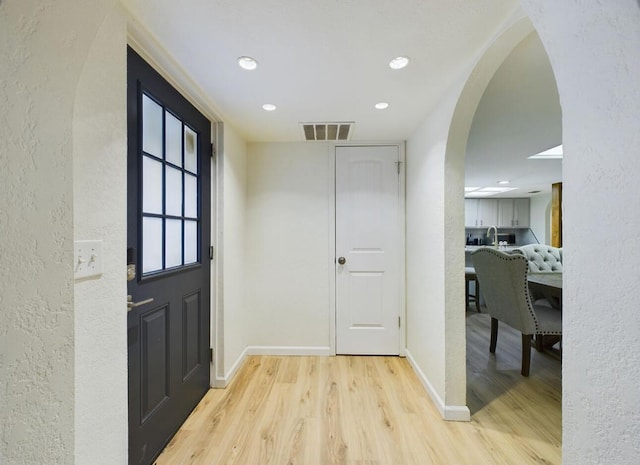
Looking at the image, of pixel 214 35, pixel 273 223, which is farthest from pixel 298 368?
pixel 214 35

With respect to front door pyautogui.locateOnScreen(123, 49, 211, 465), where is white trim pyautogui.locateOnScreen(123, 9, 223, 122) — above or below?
above

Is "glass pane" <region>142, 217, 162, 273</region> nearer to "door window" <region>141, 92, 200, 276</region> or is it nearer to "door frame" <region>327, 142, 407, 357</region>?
"door window" <region>141, 92, 200, 276</region>

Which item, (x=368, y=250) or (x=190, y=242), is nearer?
(x=190, y=242)

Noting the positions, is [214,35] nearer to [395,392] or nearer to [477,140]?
[395,392]

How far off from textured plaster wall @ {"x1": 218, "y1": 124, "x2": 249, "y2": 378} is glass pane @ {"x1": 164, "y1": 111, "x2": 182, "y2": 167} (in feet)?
1.55

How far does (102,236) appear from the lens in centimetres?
102

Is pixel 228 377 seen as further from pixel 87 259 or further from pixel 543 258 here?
pixel 543 258

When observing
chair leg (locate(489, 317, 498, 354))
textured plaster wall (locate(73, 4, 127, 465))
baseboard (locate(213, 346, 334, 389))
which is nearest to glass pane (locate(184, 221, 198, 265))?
textured plaster wall (locate(73, 4, 127, 465))

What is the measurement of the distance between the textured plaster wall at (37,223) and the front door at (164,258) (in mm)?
536

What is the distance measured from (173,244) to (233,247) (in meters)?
0.72

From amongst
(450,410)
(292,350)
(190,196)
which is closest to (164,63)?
(190,196)

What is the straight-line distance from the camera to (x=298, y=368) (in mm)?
2438

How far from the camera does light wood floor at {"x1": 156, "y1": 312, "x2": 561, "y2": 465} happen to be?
1.47 m

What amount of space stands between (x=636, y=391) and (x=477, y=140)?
2.87 metres
